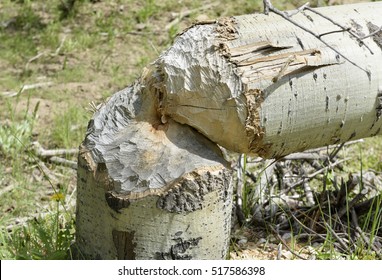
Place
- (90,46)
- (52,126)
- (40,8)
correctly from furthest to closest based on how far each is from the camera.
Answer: (40,8)
(90,46)
(52,126)

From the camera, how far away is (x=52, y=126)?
446cm

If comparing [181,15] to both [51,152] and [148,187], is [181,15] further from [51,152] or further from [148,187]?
[148,187]

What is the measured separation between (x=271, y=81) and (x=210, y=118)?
0.81 ft

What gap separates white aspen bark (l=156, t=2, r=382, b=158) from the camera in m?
2.44

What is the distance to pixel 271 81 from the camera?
2.44 meters

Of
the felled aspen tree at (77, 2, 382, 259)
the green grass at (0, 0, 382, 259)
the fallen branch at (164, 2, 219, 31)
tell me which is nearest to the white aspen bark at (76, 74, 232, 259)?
the felled aspen tree at (77, 2, 382, 259)

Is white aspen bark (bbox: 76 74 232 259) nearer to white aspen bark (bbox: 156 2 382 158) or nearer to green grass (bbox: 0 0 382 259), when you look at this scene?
white aspen bark (bbox: 156 2 382 158)

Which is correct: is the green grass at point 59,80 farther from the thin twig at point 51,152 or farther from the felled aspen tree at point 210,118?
the felled aspen tree at point 210,118

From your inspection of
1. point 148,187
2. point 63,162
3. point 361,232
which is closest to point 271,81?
point 148,187

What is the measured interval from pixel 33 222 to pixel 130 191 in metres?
0.75

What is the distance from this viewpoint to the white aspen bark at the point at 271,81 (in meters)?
2.44

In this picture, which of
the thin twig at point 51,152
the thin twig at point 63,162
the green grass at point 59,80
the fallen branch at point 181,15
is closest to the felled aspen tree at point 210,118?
the green grass at point 59,80

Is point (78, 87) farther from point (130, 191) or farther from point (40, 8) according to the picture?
point (130, 191)
